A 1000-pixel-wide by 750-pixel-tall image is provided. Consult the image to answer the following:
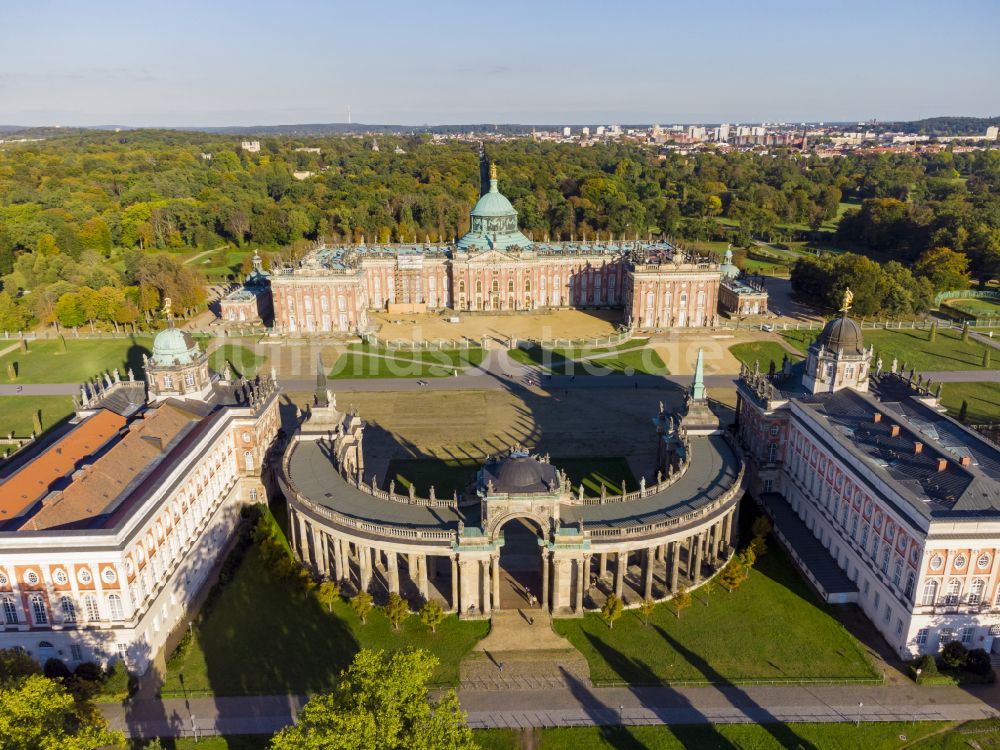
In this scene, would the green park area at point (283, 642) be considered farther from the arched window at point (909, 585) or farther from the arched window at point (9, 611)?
the arched window at point (909, 585)

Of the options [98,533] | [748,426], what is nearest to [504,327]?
[748,426]

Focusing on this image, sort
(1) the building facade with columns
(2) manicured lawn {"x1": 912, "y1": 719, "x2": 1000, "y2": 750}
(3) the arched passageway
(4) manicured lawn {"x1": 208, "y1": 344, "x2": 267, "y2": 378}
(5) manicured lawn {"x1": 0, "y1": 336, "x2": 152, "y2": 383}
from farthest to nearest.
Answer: (1) the building facade with columns, (4) manicured lawn {"x1": 208, "y1": 344, "x2": 267, "y2": 378}, (5) manicured lawn {"x1": 0, "y1": 336, "x2": 152, "y2": 383}, (3) the arched passageway, (2) manicured lawn {"x1": 912, "y1": 719, "x2": 1000, "y2": 750}

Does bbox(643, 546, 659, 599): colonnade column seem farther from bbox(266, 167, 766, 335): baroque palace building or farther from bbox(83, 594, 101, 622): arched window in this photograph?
bbox(266, 167, 766, 335): baroque palace building

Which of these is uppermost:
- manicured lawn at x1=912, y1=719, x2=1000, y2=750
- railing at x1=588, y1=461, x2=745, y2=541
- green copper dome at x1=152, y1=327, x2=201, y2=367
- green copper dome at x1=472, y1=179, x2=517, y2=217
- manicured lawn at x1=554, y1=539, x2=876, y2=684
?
green copper dome at x1=472, y1=179, x2=517, y2=217

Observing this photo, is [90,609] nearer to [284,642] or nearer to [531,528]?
[284,642]

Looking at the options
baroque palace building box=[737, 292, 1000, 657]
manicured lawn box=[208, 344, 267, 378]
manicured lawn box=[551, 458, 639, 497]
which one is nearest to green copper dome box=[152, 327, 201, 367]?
manicured lawn box=[551, 458, 639, 497]

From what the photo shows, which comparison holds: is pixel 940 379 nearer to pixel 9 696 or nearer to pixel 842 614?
pixel 842 614
